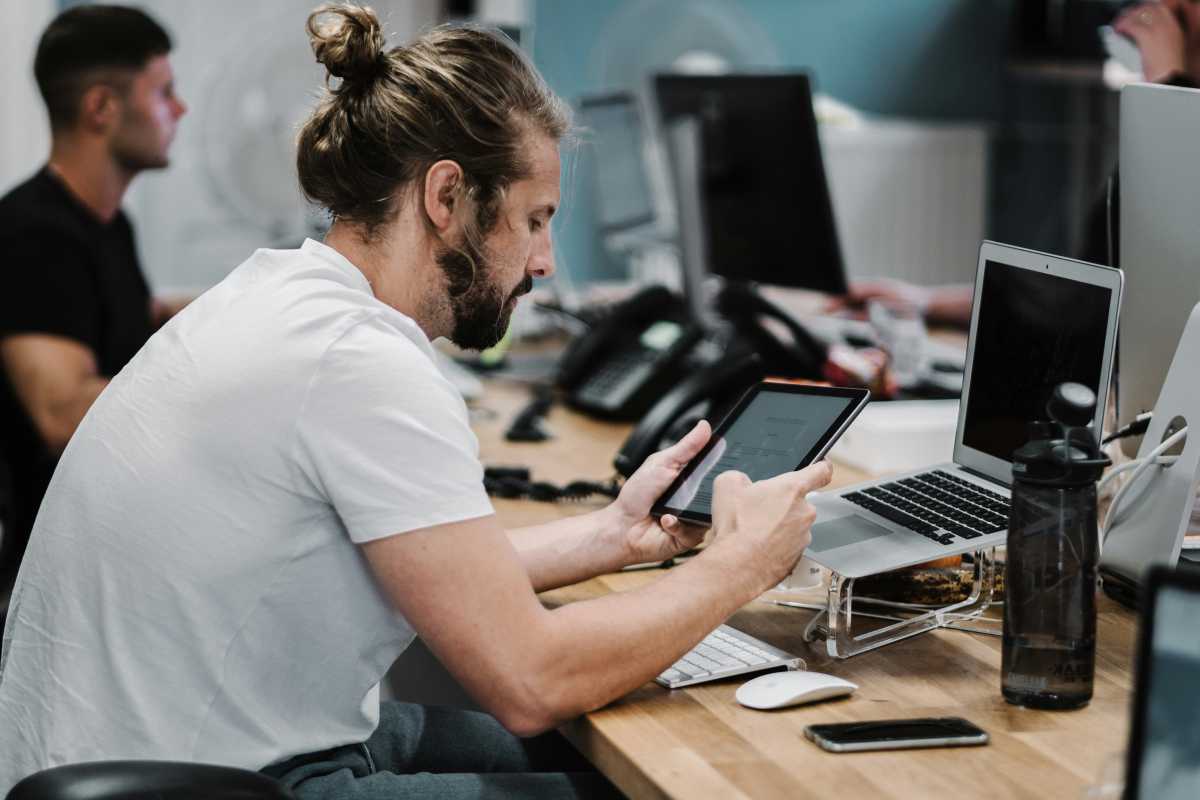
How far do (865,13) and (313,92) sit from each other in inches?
135

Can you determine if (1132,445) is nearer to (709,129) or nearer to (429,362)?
(429,362)

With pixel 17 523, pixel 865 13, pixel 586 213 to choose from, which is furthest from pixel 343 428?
pixel 865 13

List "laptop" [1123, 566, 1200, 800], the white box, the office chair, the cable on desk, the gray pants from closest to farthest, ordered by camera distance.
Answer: "laptop" [1123, 566, 1200, 800] < the office chair < the gray pants < the cable on desk < the white box

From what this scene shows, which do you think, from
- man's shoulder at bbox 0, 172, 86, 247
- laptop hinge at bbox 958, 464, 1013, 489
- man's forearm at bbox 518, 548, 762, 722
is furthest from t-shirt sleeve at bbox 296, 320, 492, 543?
man's shoulder at bbox 0, 172, 86, 247

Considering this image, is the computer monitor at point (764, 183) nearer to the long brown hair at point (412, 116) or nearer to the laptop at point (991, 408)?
the laptop at point (991, 408)

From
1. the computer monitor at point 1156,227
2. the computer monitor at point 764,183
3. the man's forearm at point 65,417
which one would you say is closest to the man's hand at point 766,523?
the computer monitor at point 1156,227

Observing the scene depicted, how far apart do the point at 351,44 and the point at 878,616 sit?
741 mm

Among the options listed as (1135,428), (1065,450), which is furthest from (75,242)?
(1065,450)

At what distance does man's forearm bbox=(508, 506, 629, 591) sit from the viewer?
1521mm

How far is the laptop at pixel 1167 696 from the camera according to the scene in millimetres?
791

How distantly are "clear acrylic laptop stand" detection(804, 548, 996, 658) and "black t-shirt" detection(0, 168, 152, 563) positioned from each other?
55.5 inches

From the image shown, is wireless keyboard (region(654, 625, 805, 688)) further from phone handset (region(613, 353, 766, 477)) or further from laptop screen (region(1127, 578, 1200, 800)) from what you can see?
phone handset (region(613, 353, 766, 477))

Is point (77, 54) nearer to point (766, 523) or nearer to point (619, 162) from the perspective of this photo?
point (619, 162)

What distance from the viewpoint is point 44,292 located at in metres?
2.37
